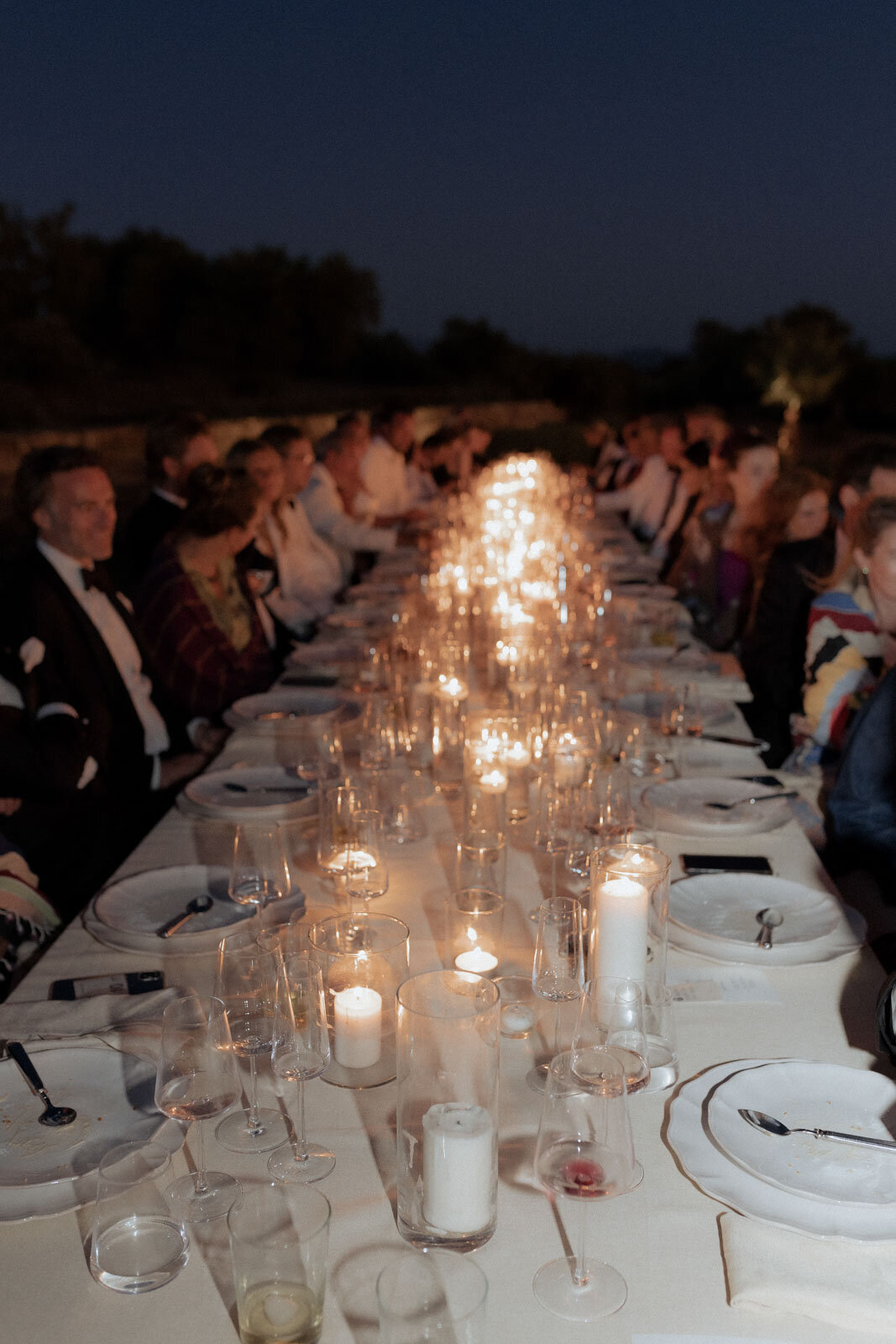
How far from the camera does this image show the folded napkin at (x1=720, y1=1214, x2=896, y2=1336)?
94cm

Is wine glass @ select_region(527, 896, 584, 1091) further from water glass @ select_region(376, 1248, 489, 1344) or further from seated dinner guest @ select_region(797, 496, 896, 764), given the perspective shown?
seated dinner guest @ select_region(797, 496, 896, 764)

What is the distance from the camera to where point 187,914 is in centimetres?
172

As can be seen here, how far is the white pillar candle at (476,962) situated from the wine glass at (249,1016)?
31 cm

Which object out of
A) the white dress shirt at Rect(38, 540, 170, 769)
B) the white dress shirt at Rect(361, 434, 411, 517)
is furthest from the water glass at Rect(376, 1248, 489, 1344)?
the white dress shirt at Rect(361, 434, 411, 517)

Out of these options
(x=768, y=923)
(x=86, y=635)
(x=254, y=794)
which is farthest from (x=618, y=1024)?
(x=86, y=635)

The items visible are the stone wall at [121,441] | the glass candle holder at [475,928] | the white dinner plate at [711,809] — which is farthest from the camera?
the stone wall at [121,441]

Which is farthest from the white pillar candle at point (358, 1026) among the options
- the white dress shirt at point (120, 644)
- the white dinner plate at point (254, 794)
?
the white dress shirt at point (120, 644)

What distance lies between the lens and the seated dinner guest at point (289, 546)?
16.0ft

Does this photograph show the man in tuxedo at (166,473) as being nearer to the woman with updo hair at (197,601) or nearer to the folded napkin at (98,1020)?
the woman with updo hair at (197,601)

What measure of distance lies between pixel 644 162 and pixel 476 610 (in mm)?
42301

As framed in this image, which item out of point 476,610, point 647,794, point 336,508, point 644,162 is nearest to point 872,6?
point 644,162

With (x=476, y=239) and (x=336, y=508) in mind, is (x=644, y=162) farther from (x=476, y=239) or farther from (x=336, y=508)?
(x=336, y=508)

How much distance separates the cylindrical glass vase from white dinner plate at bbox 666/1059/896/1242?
0.75ft

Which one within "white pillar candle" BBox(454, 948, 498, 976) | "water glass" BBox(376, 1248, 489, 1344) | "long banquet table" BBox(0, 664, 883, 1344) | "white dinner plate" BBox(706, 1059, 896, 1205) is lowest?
"long banquet table" BBox(0, 664, 883, 1344)
